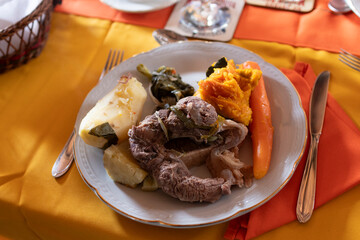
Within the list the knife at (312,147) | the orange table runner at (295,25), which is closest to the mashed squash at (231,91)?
the knife at (312,147)

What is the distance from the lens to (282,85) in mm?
2152

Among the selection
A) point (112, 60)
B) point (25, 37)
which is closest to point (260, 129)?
point (112, 60)

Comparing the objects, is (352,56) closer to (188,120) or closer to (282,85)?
(282,85)

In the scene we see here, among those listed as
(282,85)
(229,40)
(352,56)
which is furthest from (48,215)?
(352,56)

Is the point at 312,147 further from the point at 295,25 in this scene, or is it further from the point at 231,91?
the point at 295,25

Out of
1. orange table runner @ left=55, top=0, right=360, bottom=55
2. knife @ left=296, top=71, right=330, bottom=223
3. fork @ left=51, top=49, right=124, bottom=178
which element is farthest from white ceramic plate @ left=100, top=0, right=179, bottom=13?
knife @ left=296, top=71, right=330, bottom=223

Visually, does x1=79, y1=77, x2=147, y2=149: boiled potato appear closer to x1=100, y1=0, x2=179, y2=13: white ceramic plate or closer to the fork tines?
the fork tines

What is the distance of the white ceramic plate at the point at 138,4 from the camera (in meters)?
2.74

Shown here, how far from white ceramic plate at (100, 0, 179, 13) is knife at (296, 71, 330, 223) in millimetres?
1317

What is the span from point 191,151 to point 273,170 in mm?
437

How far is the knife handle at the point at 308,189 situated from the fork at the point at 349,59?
74 centimetres

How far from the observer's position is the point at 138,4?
9.25 ft

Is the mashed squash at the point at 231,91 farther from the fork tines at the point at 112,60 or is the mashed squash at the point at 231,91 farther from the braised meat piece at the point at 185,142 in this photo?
the fork tines at the point at 112,60

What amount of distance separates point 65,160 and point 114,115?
419 mm
